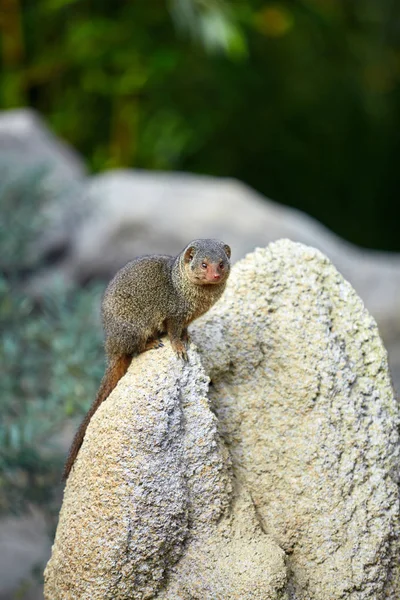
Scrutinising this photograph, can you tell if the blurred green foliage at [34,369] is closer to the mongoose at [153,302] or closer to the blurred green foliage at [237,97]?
the mongoose at [153,302]

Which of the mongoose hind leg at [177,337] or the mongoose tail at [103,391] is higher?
the mongoose hind leg at [177,337]

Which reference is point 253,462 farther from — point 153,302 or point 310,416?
point 153,302

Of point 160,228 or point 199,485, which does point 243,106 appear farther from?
point 199,485

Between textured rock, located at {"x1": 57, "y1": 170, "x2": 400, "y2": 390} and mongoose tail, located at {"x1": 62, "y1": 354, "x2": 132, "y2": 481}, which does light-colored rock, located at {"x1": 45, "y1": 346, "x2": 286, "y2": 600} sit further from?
textured rock, located at {"x1": 57, "y1": 170, "x2": 400, "y2": 390}

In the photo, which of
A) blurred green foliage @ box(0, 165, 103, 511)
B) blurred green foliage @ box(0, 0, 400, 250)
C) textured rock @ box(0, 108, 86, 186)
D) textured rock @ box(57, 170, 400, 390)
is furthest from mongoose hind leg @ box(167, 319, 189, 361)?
blurred green foliage @ box(0, 0, 400, 250)

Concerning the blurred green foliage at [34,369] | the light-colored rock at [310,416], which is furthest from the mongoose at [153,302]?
the blurred green foliage at [34,369]

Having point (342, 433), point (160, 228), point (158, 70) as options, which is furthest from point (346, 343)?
point (158, 70)

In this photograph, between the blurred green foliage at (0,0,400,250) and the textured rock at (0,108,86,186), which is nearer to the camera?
the textured rock at (0,108,86,186)
